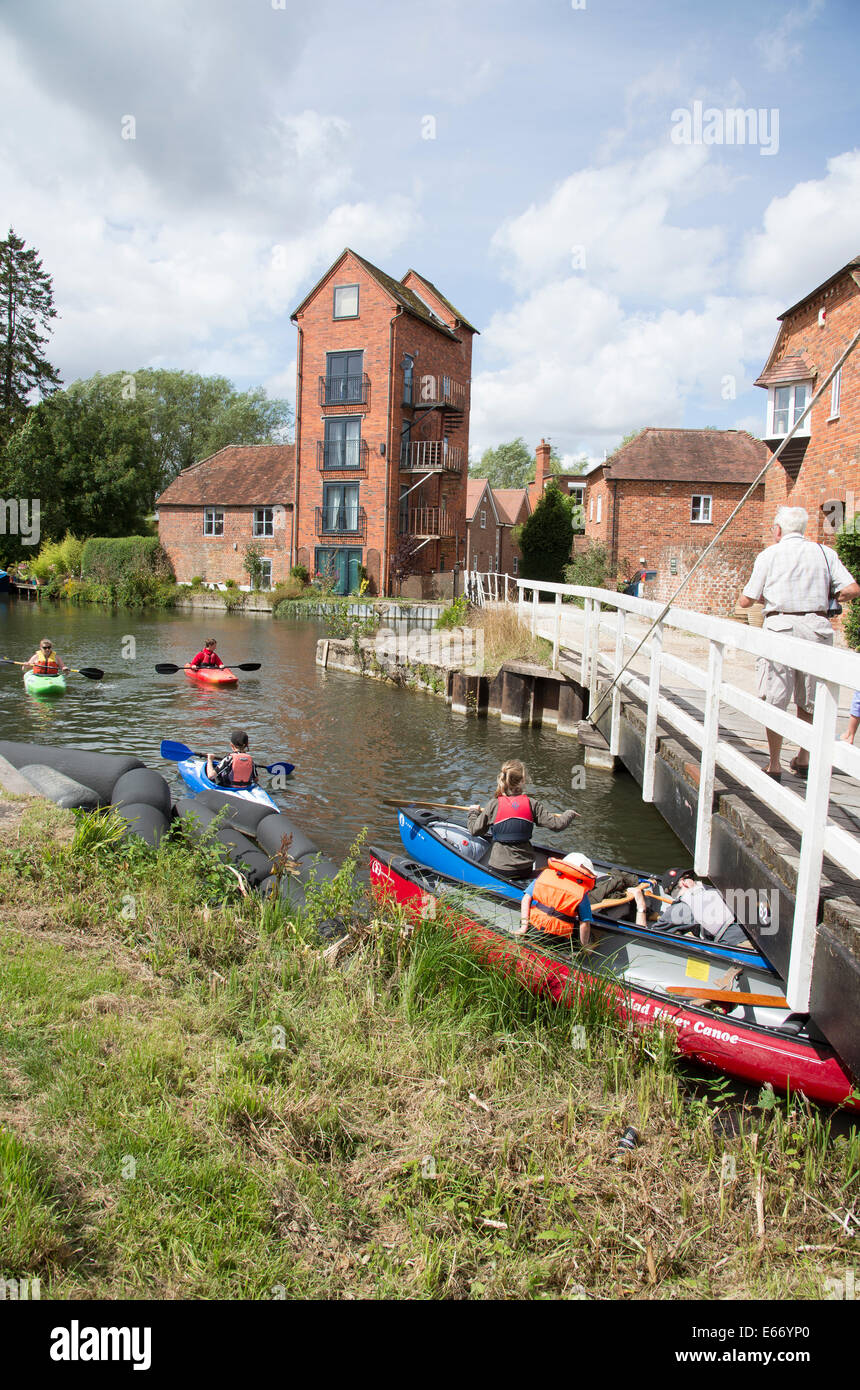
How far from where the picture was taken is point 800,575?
6.19 m

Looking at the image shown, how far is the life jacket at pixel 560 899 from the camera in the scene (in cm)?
596

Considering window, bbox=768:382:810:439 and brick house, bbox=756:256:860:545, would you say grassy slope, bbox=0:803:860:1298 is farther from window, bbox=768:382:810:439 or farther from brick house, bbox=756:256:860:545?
window, bbox=768:382:810:439

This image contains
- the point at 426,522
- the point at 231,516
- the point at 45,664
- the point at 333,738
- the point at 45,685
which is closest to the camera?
the point at 333,738

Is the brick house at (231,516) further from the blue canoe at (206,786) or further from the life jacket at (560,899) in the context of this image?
the life jacket at (560,899)

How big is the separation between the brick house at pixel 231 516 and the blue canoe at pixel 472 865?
36.9m

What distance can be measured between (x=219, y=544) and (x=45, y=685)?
29.8 m

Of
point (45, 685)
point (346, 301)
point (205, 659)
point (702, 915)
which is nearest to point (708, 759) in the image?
point (702, 915)

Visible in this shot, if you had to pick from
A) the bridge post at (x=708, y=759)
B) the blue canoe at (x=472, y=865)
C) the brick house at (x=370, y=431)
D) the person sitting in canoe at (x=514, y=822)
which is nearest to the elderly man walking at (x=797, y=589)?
the bridge post at (x=708, y=759)

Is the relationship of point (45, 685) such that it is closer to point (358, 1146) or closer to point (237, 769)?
point (237, 769)

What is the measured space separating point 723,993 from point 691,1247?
2241 mm

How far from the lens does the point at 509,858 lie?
694 centimetres

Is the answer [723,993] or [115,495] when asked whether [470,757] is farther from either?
[115,495]

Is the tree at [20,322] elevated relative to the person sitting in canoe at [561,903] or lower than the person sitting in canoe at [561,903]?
elevated
